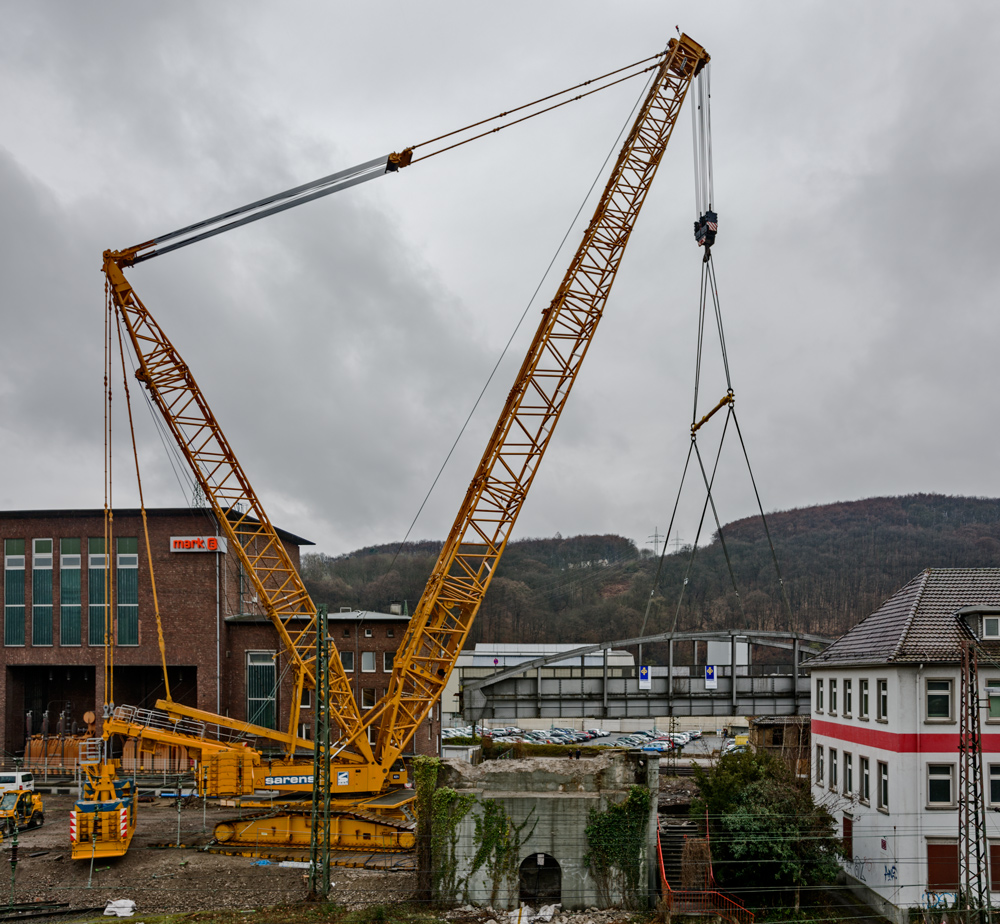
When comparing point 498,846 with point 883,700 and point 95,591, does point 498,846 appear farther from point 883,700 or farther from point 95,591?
point 95,591

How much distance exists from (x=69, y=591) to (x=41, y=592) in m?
1.47

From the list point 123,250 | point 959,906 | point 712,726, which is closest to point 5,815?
point 123,250

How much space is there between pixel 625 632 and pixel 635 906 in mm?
91570

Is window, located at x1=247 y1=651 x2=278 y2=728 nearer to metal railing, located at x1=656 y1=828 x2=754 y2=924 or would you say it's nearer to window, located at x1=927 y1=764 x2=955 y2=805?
metal railing, located at x1=656 y1=828 x2=754 y2=924

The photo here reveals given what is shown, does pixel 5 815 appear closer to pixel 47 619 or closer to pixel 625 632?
pixel 47 619

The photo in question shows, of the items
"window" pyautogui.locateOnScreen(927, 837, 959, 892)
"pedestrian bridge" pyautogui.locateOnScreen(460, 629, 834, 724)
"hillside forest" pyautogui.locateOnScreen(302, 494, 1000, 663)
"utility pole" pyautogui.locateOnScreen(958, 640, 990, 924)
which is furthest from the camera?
"hillside forest" pyautogui.locateOnScreen(302, 494, 1000, 663)

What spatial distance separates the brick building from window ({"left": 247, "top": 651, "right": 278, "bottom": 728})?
0.16ft

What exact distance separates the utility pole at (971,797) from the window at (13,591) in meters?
42.2

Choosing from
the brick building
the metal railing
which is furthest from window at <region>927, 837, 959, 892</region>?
the brick building

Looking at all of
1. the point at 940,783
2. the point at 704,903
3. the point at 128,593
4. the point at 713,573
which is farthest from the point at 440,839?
the point at 713,573

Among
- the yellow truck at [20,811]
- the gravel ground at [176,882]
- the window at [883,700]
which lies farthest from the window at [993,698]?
the yellow truck at [20,811]

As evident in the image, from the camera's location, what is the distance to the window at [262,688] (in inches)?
1767

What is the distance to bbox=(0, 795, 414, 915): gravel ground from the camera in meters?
25.0

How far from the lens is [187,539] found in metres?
45.8
